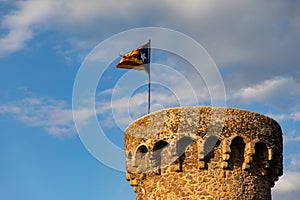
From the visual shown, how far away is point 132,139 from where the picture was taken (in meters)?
32.7

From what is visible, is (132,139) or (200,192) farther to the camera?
(132,139)

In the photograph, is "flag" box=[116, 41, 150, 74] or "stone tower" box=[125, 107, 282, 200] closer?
"stone tower" box=[125, 107, 282, 200]

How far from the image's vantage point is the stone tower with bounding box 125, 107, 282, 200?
30.9 m

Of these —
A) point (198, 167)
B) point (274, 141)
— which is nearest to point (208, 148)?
point (198, 167)

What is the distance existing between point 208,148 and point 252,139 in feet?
5.58

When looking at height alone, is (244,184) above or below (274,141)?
below

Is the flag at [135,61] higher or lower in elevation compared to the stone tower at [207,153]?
higher

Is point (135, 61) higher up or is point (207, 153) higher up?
point (135, 61)

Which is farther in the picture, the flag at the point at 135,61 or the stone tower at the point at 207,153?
the flag at the point at 135,61

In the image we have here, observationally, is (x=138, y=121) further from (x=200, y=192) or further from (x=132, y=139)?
(x=200, y=192)

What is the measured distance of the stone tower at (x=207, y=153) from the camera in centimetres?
3088

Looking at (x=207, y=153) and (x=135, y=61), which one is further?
(x=135, y=61)

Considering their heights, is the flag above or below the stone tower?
above

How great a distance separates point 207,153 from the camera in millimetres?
31016
